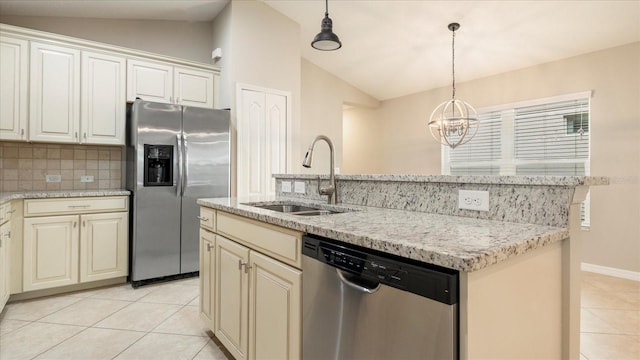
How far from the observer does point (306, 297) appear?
130 cm

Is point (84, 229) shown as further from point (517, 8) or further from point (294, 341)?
point (517, 8)

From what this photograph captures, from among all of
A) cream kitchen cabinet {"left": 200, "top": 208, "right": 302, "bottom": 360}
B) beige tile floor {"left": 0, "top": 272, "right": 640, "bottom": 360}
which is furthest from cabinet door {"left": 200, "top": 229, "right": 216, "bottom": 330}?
beige tile floor {"left": 0, "top": 272, "right": 640, "bottom": 360}

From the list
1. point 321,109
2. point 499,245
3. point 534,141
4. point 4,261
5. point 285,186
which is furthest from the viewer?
point 321,109

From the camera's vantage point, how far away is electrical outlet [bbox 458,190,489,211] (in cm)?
138

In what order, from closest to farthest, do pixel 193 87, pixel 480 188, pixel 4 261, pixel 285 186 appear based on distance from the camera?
pixel 480 188
pixel 4 261
pixel 285 186
pixel 193 87

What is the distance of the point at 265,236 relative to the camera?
60.8 inches

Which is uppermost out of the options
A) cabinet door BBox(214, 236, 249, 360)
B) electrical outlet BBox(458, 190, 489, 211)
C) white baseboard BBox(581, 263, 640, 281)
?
electrical outlet BBox(458, 190, 489, 211)

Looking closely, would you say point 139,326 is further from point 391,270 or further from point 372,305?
point 391,270

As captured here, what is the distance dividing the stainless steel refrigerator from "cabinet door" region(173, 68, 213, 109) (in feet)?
1.42

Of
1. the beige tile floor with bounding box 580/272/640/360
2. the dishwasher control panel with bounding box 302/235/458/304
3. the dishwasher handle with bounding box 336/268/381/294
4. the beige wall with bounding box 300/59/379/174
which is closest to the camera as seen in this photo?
the dishwasher control panel with bounding box 302/235/458/304

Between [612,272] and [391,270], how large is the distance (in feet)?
13.4

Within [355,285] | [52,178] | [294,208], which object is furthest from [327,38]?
[52,178]

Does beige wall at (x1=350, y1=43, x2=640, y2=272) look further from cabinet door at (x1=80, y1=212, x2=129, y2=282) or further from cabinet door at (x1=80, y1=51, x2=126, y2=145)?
cabinet door at (x1=80, y1=212, x2=129, y2=282)

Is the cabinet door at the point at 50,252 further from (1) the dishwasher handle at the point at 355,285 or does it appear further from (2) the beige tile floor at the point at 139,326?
(1) the dishwasher handle at the point at 355,285
